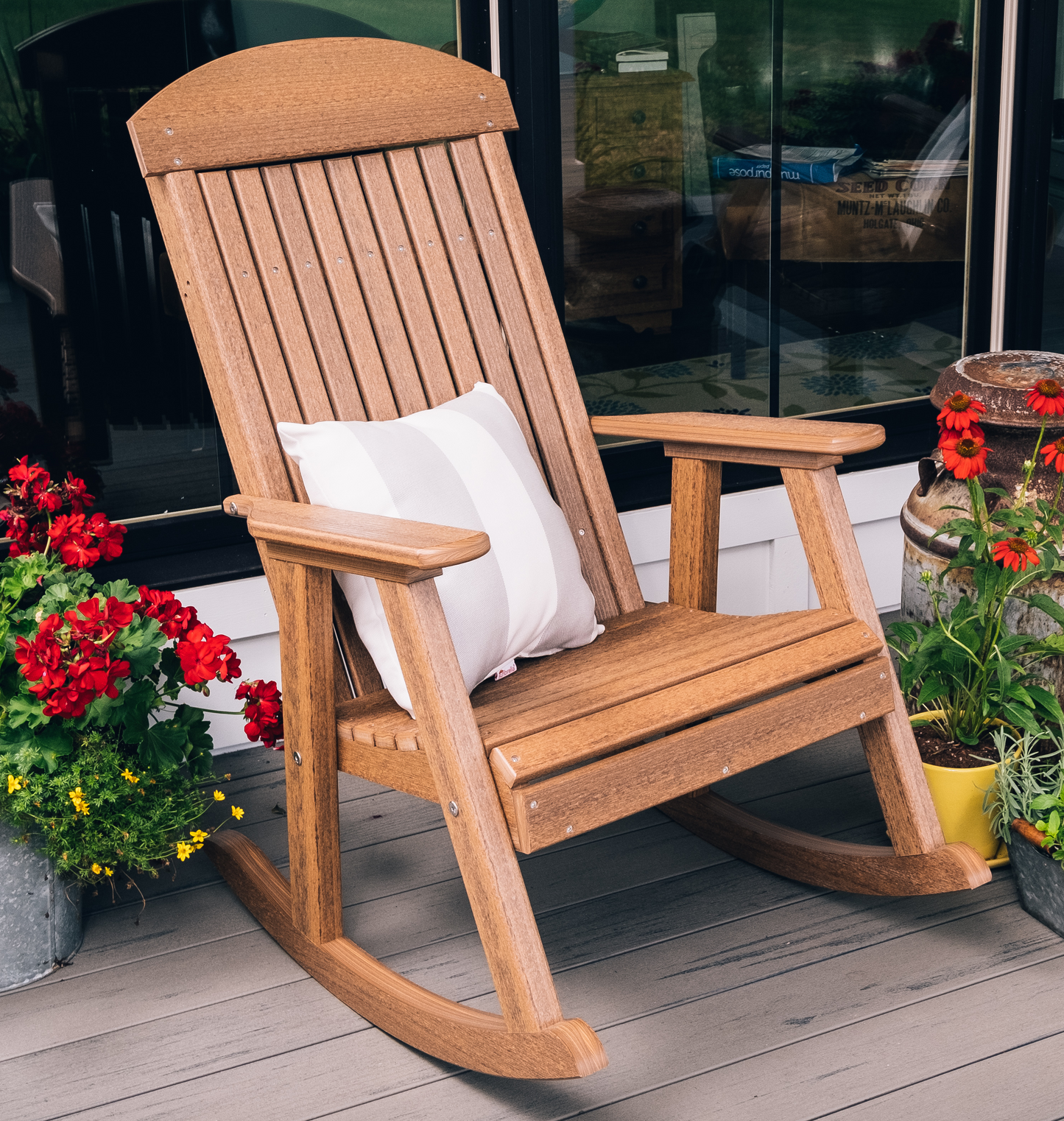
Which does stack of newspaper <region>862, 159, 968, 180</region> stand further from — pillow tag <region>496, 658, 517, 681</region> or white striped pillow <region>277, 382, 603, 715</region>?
pillow tag <region>496, 658, 517, 681</region>

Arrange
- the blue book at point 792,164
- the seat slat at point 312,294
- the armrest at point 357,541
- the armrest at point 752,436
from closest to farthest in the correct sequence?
the armrest at point 357,541
the armrest at point 752,436
the seat slat at point 312,294
the blue book at point 792,164

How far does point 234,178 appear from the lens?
1.77 metres

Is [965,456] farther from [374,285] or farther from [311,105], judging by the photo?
[311,105]

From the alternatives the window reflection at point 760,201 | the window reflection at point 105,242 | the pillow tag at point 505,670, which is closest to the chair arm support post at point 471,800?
the pillow tag at point 505,670

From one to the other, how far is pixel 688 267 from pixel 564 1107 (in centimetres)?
172

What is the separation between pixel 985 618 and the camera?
5.78 feet

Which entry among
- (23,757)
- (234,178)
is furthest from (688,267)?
(23,757)

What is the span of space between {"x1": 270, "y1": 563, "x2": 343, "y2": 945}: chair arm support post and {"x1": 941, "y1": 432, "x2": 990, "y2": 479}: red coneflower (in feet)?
2.72

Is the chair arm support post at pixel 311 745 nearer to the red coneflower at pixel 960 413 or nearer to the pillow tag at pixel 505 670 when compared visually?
the pillow tag at pixel 505 670

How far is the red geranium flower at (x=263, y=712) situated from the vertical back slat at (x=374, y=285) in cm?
45

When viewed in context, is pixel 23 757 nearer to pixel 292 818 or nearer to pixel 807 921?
pixel 292 818

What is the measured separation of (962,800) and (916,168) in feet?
5.23

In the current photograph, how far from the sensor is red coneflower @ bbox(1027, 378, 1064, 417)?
1709 mm

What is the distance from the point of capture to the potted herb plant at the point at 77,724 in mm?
1538
